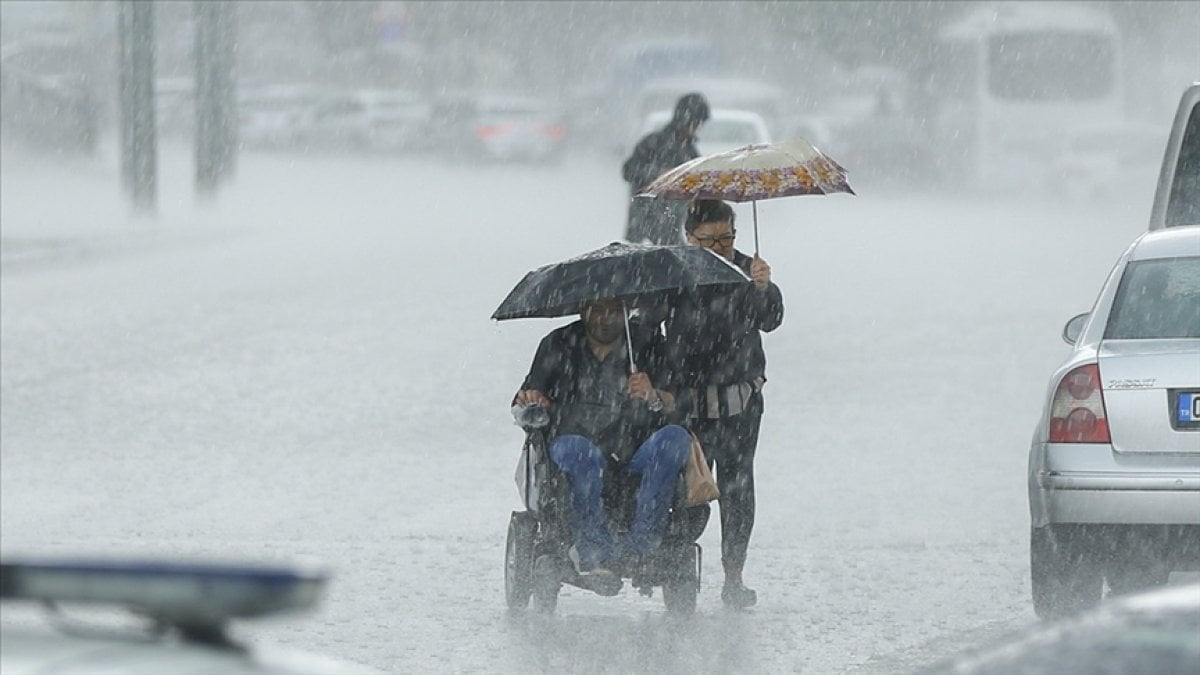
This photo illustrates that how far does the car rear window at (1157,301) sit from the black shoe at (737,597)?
1432 mm

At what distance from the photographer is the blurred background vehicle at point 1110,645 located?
2830mm

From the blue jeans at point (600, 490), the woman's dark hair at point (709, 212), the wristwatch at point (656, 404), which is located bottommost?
the blue jeans at point (600, 490)

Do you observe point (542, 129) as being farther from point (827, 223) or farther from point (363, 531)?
point (363, 531)


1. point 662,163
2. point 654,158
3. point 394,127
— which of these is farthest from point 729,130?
point 394,127

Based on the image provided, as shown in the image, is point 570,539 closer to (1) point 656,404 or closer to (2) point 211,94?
(1) point 656,404

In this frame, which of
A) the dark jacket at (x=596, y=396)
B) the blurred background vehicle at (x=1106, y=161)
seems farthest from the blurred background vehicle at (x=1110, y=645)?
the blurred background vehicle at (x=1106, y=161)

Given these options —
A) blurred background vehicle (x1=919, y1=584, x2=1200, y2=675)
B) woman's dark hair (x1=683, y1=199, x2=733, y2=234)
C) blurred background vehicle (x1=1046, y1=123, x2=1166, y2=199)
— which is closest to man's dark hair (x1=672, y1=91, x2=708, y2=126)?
woman's dark hair (x1=683, y1=199, x2=733, y2=234)

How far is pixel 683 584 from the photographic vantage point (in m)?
7.49

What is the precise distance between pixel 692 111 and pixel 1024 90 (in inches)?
1093

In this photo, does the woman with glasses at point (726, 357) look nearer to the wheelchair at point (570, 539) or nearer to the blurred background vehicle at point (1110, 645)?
the wheelchair at point (570, 539)

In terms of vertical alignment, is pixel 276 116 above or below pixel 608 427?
above

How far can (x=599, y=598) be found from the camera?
8.15 meters

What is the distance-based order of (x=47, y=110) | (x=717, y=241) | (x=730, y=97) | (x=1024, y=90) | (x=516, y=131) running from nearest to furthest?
(x=717, y=241), (x=47, y=110), (x=1024, y=90), (x=730, y=97), (x=516, y=131)

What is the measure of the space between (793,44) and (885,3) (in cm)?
954
